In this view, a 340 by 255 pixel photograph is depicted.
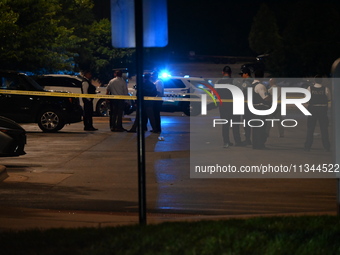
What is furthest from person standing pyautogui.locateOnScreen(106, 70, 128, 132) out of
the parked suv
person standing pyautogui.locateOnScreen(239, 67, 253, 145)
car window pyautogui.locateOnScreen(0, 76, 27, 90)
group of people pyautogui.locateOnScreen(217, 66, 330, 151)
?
person standing pyautogui.locateOnScreen(239, 67, 253, 145)

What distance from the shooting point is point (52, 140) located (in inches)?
736

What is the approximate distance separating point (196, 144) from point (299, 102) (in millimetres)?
2787

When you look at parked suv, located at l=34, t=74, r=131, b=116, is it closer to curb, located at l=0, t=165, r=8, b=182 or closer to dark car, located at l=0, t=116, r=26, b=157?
dark car, located at l=0, t=116, r=26, b=157

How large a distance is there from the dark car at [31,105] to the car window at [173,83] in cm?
927

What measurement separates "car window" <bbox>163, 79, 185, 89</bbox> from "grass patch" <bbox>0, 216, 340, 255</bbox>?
2242cm

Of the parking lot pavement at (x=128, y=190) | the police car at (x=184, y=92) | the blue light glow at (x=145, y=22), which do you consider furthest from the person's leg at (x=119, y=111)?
the blue light glow at (x=145, y=22)

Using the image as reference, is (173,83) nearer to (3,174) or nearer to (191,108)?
(191,108)

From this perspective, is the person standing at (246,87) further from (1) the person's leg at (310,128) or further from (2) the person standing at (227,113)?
(1) the person's leg at (310,128)

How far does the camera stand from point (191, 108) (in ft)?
94.4

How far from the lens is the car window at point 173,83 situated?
2979cm

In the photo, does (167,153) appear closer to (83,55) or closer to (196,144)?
(196,144)

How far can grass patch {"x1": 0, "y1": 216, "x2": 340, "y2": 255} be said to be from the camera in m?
6.03

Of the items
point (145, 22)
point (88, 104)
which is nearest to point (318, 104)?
point (88, 104)

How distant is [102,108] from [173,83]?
359cm
